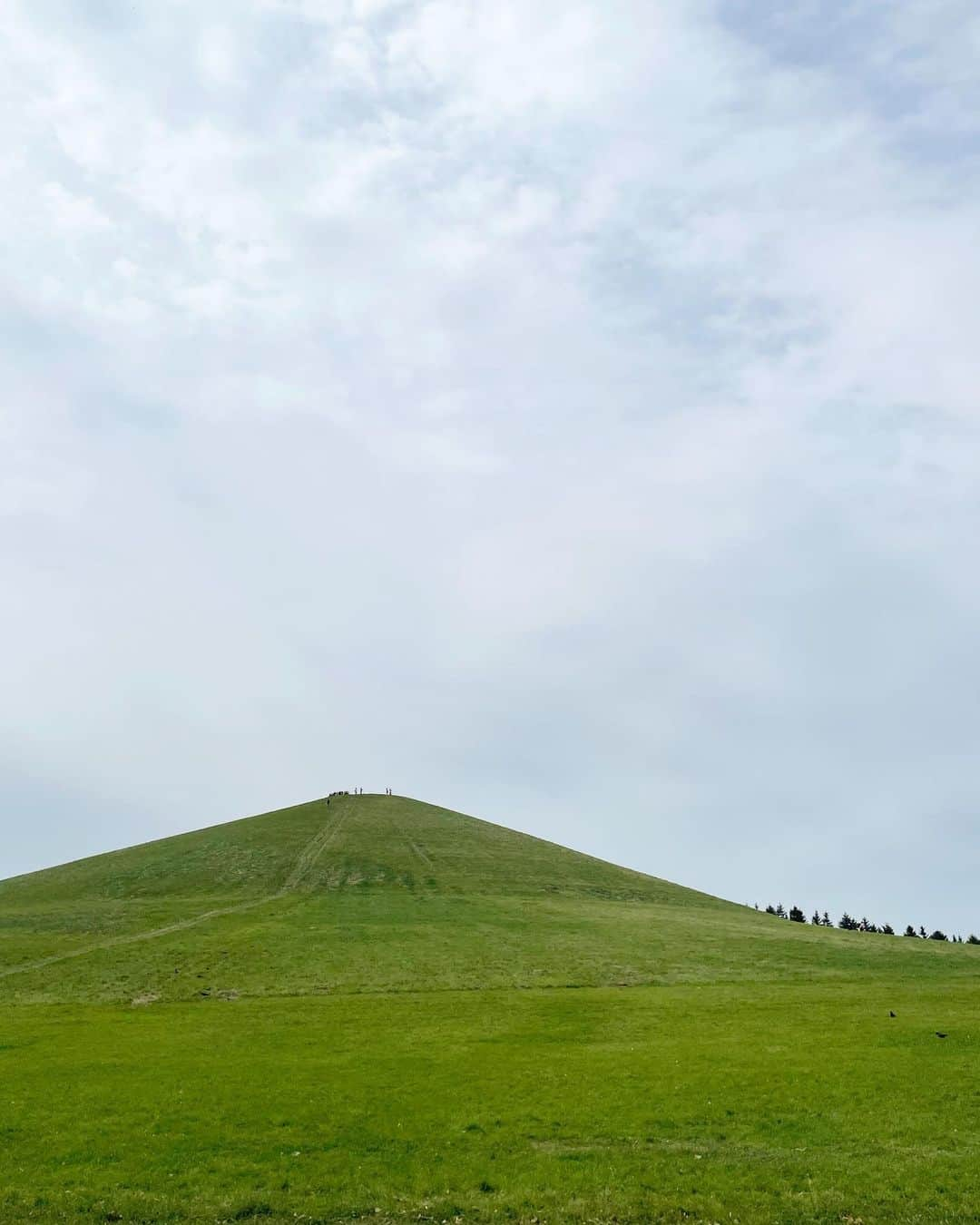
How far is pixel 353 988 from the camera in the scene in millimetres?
60719

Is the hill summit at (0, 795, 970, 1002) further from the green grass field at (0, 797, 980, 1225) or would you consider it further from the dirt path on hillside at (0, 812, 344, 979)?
the green grass field at (0, 797, 980, 1225)

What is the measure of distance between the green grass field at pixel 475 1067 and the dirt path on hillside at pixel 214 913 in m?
0.54

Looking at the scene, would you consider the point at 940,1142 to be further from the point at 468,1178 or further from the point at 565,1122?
the point at 468,1178

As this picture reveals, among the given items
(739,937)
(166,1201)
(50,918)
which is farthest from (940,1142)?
(50,918)

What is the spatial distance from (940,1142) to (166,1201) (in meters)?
23.7

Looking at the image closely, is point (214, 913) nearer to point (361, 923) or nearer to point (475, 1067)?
point (361, 923)

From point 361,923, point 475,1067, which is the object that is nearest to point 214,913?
point 361,923

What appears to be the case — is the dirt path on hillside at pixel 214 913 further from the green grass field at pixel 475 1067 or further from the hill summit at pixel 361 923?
the green grass field at pixel 475 1067

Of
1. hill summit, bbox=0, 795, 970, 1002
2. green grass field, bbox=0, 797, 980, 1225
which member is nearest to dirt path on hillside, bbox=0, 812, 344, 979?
hill summit, bbox=0, 795, 970, 1002

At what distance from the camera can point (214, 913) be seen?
295 feet

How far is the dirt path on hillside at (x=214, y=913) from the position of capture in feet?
231

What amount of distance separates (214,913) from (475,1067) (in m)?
61.0

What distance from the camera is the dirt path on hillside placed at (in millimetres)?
70306

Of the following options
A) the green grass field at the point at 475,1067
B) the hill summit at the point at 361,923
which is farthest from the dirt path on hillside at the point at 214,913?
the green grass field at the point at 475,1067
